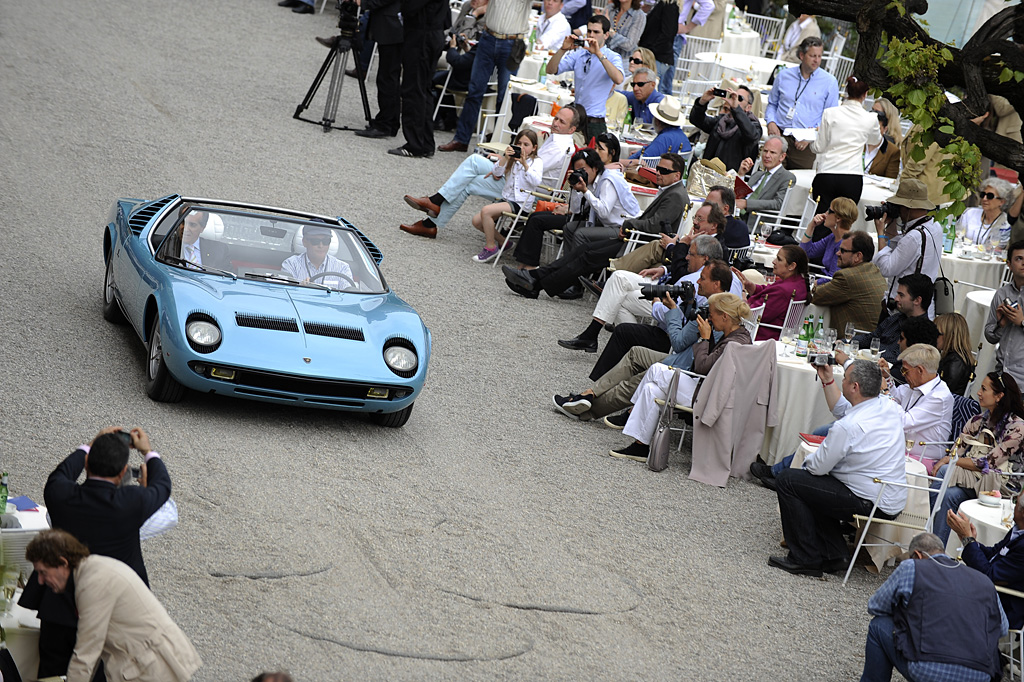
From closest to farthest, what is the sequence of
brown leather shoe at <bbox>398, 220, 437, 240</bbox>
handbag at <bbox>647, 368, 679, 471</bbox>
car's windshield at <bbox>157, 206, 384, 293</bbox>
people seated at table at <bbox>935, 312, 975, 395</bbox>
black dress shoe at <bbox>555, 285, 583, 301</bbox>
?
car's windshield at <bbox>157, 206, 384, 293</bbox> < handbag at <bbox>647, 368, 679, 471</bbox> < people seated at table at <bbox>935, 312, 975, 395</bbox> < black dress shoe at <bbox>555, 285, 583, 301</bbox> < brown leather shoe at <bbox>398, 220, 437, 240</bbox>

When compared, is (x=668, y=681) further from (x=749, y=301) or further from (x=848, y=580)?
(x=749, y=301)

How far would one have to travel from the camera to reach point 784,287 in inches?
389

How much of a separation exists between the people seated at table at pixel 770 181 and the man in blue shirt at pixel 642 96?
2291mm

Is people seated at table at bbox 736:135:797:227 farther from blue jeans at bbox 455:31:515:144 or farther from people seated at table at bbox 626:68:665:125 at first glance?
blue jeans at bbox 455:31:515:144

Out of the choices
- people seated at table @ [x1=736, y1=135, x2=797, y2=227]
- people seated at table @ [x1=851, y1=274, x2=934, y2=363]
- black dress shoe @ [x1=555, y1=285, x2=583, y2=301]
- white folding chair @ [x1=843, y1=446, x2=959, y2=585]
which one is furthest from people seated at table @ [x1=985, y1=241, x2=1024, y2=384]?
black dress shoe @ [x1=555, y1=285, x2=583, y2=301]

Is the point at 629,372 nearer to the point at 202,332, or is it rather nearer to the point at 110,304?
the point at 202,332

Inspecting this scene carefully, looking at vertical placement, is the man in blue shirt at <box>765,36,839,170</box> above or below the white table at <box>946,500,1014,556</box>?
above

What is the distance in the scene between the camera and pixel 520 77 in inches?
674

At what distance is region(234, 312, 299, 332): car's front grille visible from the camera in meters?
7.64

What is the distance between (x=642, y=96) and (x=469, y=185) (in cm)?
344

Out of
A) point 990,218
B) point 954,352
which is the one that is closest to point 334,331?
point 954,352

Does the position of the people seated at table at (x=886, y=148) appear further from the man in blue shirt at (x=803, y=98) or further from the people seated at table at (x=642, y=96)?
the people seated at table at (x=642, y=96)

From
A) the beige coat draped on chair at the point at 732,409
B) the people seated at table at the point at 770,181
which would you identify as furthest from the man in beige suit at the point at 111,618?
the people seated at table at the point at 770,181

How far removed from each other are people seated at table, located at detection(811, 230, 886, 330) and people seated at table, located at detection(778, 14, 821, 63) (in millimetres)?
11227
